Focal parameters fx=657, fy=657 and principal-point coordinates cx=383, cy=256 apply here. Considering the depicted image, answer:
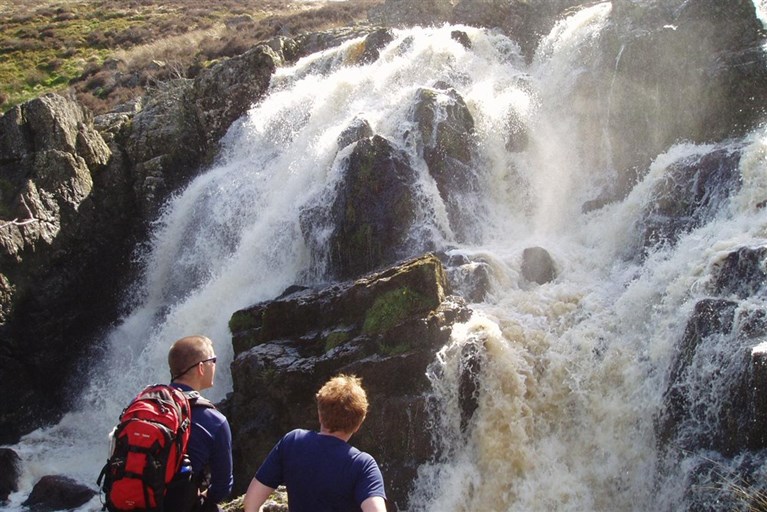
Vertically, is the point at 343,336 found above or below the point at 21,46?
below

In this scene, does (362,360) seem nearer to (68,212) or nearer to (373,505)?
(373,505)

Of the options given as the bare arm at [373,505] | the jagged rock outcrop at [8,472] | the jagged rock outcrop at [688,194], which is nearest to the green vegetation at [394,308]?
the jagged rock outcrop at [688,194]

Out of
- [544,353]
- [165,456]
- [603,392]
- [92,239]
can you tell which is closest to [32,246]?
[92,239]

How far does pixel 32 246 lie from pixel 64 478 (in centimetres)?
726

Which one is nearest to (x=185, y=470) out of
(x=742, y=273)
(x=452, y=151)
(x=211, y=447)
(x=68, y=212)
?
(x=211, y=447)

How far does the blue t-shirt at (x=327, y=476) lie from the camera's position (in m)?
3.63

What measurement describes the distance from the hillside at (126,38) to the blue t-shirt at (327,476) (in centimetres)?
3186

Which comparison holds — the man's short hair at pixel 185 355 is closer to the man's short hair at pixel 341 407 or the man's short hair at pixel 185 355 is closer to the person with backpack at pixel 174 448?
the person with backpack at pixel 174 448

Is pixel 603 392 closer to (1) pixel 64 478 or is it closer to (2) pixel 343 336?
(2) pixel 343 336

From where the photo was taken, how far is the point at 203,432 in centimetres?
404

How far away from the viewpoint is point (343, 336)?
12.0m

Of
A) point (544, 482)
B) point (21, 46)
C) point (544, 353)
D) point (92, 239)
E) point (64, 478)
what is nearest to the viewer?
point (544, 482)

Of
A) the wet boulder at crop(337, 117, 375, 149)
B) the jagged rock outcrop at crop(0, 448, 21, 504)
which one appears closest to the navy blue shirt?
the jagged rock outcrop at crop(0, 448, 21, 504)

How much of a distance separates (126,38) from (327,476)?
48.8m
